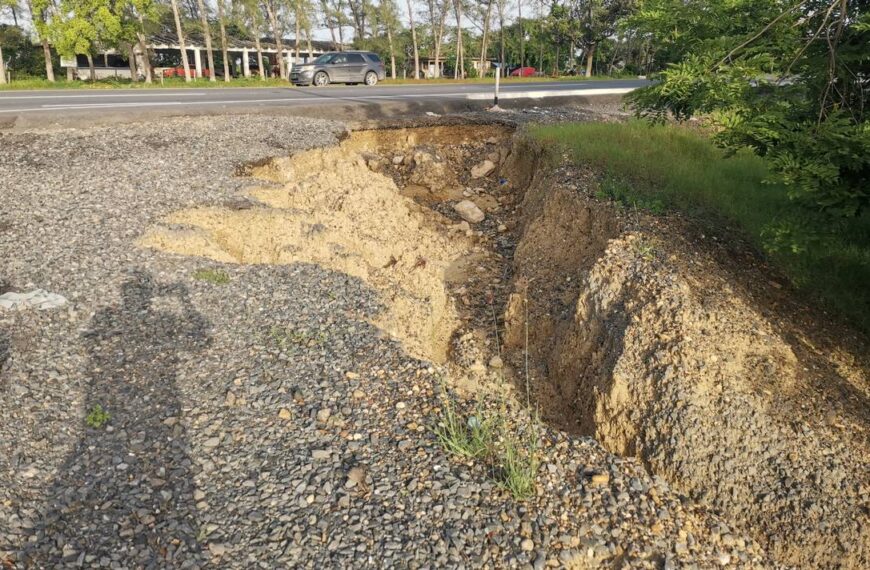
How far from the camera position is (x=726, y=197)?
7434mm

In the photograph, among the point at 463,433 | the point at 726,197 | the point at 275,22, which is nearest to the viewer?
the point at 463,433

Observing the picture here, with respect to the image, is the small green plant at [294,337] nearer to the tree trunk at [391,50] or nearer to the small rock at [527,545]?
the small rock at [527,545]

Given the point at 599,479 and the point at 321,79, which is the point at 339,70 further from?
the point at 599,479

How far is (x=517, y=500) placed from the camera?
3.53 m

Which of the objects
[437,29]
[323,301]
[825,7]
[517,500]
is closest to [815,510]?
[517,500]

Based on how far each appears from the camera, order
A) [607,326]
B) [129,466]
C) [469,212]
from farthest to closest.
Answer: [469,212]
[607,326]
[129,466]

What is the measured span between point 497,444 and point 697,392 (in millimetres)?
1694

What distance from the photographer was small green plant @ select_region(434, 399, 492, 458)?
3869 mm

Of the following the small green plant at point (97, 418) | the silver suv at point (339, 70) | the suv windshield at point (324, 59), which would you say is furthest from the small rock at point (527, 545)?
the suv windshield at point (324, 59)

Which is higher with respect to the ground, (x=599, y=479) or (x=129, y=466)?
(x=129, y=466)

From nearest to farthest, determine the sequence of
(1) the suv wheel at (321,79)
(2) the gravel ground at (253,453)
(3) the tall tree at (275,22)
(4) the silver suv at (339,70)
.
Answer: (2) the gravel ground at (253,453), (4) the silver suv at (339,70), (1) the suv wheel at (321,79), (3) the tall tree at (275,22)

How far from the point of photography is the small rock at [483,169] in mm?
11570

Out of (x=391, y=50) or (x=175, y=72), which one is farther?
(x=391, y=50)

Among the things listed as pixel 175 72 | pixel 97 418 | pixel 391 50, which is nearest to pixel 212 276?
pixel 97 418
